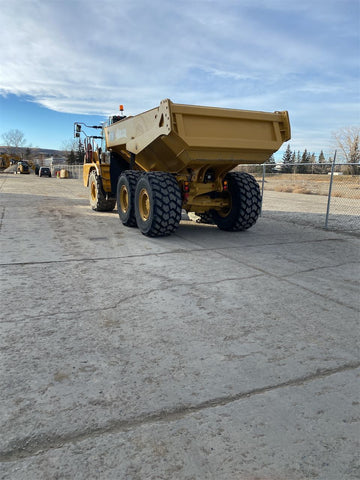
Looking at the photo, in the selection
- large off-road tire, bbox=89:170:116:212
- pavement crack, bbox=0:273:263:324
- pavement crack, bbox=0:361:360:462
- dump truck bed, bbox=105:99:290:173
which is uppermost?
dump truck bed, bbox=105:99:290:173

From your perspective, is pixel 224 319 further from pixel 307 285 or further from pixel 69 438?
pixel 69 438

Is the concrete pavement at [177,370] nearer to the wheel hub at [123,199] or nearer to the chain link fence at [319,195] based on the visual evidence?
the wheel hub at [123,199]

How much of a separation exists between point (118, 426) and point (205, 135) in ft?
17.9

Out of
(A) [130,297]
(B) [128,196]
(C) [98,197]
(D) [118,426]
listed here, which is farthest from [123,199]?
(D) [118,426]

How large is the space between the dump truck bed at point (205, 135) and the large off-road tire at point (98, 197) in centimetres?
317

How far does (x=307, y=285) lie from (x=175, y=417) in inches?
119

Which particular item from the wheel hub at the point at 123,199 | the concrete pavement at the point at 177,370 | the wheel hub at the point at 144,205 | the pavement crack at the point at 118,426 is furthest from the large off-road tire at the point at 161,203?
the pavement crack at the point at 118,426

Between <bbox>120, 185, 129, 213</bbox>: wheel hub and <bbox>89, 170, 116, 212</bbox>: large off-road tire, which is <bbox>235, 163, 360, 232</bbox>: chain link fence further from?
<bbox>89, 170, 116, 212</bbox>: large off-road tire

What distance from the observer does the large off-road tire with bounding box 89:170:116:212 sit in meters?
10.8

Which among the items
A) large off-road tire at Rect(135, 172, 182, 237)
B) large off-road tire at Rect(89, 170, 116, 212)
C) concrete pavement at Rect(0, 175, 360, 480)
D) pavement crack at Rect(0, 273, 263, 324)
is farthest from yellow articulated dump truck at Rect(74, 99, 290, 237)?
pavement crack at Rect(0, 273, 263, 324)

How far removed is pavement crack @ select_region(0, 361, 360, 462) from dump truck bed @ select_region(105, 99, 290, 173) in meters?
4.77

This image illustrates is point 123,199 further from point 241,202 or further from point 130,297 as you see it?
point 130,297

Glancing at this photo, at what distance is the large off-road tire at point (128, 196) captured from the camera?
27.6 ft

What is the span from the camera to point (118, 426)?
6.95 feet
